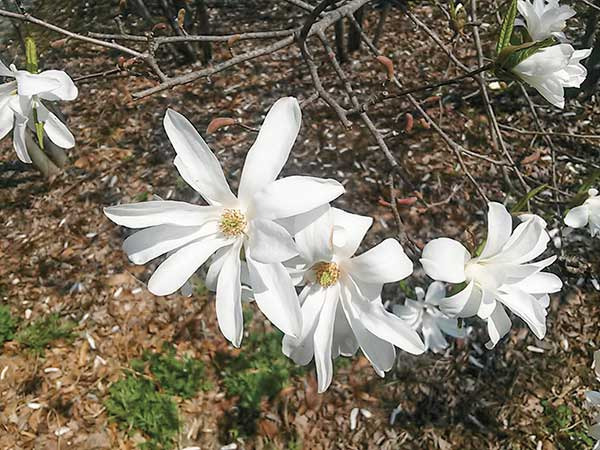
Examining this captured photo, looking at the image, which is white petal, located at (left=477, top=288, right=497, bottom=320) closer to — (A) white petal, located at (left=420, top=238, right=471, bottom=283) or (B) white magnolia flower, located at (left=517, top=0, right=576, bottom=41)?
(A) white petal, located at (left=420, top=238, right=471, bottom=283)

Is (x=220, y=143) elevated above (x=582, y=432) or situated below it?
above

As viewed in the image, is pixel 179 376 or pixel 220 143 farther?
pixel 220 143

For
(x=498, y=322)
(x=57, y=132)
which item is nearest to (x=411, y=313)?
(x=498, y=322)

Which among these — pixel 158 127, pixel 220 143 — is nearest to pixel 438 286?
pixel 220 143

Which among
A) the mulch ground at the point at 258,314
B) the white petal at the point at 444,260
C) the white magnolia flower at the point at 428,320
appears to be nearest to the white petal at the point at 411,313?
the white magnolia flower at the point at 428,320

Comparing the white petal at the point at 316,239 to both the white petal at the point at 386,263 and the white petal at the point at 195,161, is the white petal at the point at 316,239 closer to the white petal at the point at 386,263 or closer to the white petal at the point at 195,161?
the white petal at the point at 386,263

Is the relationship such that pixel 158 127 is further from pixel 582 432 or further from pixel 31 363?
pixel 582 432

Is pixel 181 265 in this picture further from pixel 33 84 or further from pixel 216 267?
pixel 33 84
